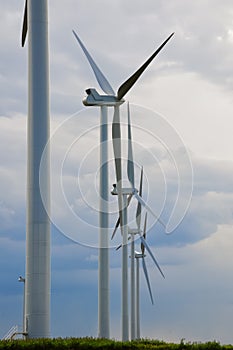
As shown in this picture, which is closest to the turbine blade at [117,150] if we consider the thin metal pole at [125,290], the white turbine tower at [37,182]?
the white turbine tower at [37,182]

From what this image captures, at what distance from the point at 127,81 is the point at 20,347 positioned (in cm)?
1940

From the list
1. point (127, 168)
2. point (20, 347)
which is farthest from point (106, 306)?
point (20, 347)

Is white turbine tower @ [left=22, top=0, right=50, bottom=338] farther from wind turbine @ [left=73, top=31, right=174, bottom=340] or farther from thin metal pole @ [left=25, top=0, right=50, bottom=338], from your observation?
wind turbine @ [left=73, top=31, right=174, bottom=340]

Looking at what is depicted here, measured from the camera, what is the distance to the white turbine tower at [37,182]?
32375mm

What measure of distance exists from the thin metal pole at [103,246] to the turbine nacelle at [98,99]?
4.52 ft

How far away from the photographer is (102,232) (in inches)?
1836

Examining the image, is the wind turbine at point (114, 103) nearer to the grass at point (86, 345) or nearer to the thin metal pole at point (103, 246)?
the thin metal pole at point (103, 246)

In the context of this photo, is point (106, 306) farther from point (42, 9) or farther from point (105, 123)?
point (42, 9)

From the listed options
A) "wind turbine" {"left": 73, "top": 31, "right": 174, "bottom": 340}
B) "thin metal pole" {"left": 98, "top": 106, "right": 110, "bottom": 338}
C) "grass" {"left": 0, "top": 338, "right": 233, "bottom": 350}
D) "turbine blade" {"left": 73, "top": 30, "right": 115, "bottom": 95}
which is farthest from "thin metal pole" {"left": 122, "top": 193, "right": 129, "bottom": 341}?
"grass" {"left": 0, "top": 338, "right": 233, "bottom": 350}

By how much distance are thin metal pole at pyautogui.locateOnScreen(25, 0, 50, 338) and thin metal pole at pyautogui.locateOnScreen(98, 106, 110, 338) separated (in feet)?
45.3

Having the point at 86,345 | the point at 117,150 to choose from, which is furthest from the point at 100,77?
the point at 86,345

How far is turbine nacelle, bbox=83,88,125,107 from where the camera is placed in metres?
46.9

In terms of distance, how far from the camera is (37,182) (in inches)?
1309

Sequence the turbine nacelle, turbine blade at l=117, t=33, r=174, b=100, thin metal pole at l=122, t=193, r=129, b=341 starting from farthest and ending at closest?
thin metal pole at l=122, t=193, r=129, b=341, the turbine nacelle, turbine blade at l=117, t=33, r=174, b=100
